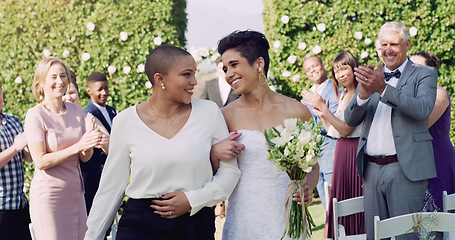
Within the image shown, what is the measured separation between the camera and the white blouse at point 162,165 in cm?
339

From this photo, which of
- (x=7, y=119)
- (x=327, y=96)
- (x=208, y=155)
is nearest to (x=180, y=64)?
(x=208, y=155)

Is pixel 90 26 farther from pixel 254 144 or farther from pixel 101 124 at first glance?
pixel 254 144

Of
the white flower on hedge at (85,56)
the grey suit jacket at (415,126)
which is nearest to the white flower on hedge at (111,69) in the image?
the white flower on hedge at (85,56)

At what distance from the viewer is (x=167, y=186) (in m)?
3.40

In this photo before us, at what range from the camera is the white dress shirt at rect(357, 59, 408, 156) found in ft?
15.6

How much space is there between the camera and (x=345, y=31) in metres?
9.70

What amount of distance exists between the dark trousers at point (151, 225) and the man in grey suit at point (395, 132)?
1.77 metres

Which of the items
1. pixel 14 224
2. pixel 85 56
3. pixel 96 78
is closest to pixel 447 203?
pixel 14 224

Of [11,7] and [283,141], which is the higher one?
[11,7]

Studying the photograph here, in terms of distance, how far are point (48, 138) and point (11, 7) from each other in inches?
189

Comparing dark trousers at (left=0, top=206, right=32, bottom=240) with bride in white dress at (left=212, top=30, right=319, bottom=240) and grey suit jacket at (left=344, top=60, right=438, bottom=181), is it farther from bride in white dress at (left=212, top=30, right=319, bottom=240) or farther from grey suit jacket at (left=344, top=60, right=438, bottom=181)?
grey suit jacket at (left=344, top=60, right=438, bottom=181)

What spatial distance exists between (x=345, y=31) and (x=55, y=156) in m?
5.92

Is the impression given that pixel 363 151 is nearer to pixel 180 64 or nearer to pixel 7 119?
pixel 180 64

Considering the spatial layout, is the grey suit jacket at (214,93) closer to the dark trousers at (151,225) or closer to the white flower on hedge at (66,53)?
the white flower on hedge at (66,53)
